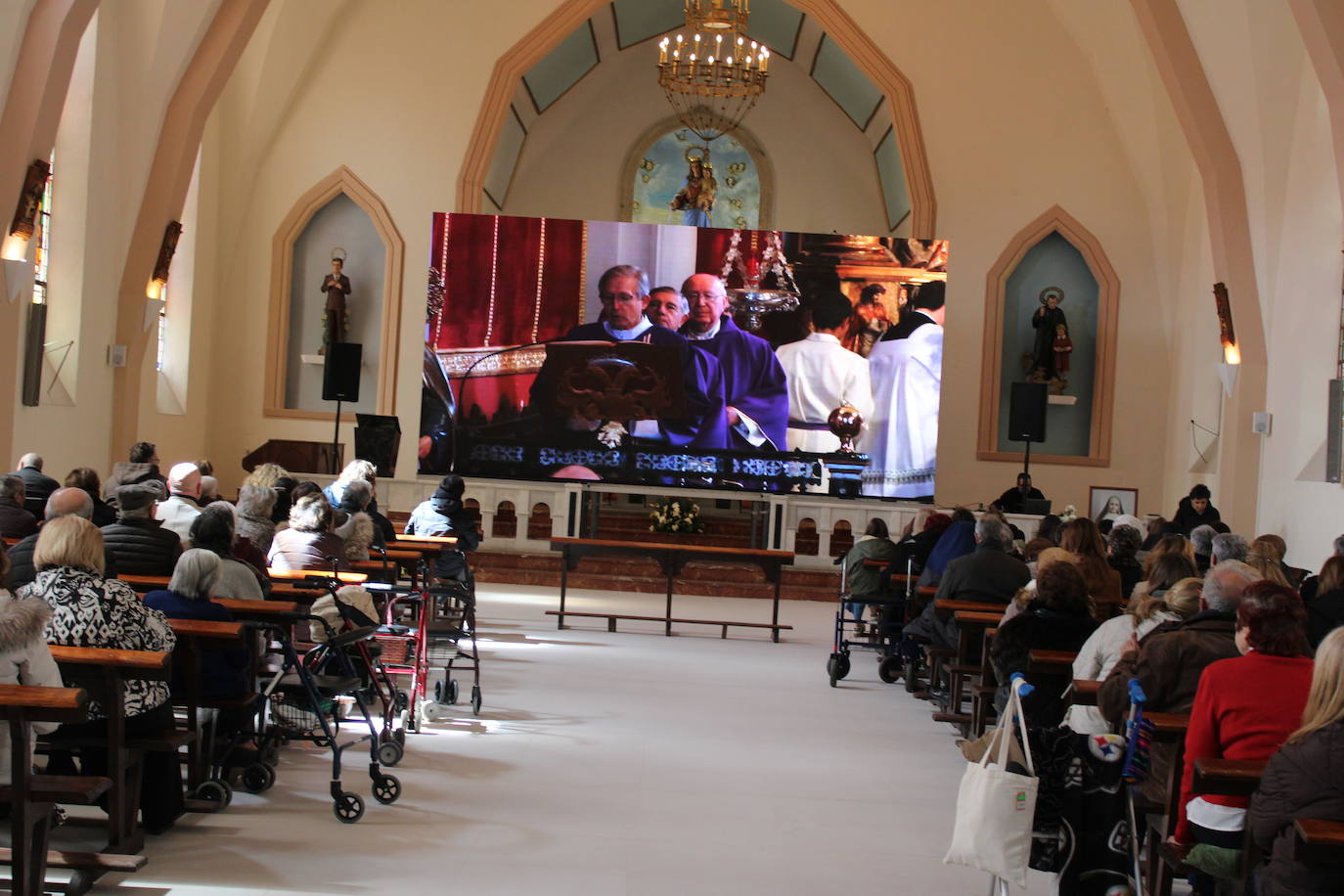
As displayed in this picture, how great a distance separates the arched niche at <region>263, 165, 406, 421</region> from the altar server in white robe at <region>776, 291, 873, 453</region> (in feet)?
15.8

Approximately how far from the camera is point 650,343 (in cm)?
1622

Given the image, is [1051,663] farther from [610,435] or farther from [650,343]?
[650,343]

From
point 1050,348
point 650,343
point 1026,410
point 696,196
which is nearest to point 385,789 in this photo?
point 650,343

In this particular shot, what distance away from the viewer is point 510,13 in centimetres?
1750

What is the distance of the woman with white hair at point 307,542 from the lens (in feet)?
23.9

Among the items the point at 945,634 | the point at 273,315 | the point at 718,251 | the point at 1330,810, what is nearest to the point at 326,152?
the point at 273,315

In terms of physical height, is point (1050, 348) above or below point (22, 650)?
above

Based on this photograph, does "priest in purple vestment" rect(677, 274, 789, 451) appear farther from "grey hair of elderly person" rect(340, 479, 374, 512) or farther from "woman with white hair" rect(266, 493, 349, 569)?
"woman with white hair" rect(266, 493, 349, 569)

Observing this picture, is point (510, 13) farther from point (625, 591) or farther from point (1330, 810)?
point (1330, 810)

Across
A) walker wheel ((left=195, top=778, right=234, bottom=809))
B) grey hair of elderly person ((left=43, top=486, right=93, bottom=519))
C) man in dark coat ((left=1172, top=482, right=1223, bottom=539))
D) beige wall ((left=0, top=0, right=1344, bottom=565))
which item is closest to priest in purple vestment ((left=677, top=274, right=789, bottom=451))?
beige wall ((left=0, top=0, right=1344, bottom=565))

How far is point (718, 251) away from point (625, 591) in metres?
4.43

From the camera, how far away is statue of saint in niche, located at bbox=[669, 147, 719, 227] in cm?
2153

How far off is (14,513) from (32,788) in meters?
3.80

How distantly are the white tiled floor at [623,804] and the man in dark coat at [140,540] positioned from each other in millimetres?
1007
